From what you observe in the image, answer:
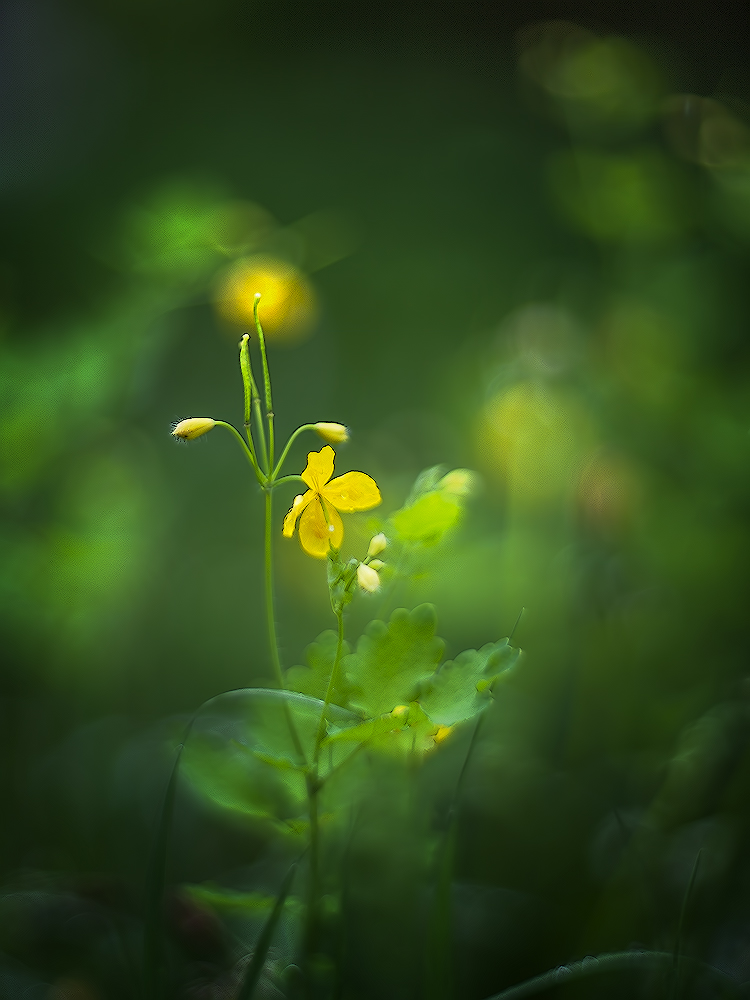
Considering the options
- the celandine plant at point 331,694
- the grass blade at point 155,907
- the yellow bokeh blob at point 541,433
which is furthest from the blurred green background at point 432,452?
the grass blade at point 155,907

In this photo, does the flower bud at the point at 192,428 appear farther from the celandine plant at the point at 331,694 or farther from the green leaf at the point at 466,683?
the green leaf at the point at 466,683

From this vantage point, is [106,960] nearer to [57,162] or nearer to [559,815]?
[559,815]

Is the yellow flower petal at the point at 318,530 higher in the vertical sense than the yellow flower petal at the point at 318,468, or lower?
lower

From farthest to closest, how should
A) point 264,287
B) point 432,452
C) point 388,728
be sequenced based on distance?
1. point 432,452
2. point 264,287
3. point 388,728

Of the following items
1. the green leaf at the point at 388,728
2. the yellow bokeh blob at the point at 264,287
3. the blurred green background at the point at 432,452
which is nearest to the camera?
the green leaf at the point at 388,728

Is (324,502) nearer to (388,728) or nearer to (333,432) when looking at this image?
(333,432)

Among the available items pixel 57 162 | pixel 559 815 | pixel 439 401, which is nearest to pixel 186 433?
pixel 559 815

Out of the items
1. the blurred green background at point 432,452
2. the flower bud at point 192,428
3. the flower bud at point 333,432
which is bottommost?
the blurred green background at point 432,452

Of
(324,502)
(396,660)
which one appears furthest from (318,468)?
(396,660)
